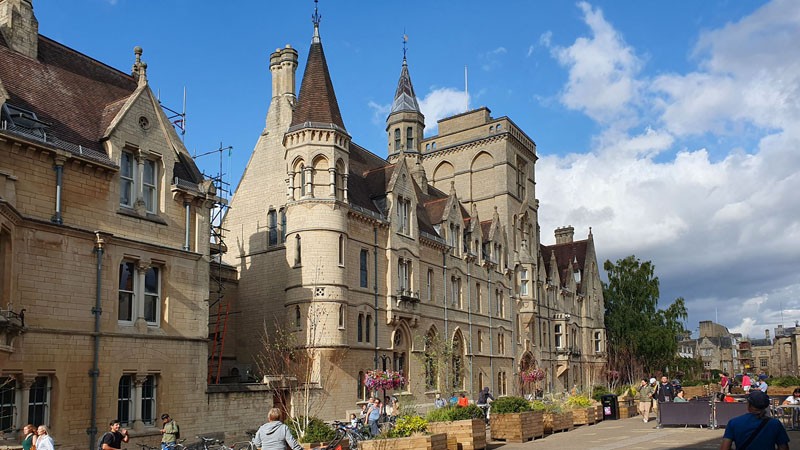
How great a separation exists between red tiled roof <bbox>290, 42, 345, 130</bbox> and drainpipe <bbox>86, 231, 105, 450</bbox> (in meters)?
14.3

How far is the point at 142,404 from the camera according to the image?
22.3 meters

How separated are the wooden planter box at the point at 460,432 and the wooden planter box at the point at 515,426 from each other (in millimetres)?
2777

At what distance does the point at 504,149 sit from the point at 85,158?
3947cm

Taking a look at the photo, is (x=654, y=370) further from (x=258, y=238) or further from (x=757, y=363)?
(x=757, y=363)

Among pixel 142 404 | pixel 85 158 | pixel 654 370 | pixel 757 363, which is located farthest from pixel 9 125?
pixel 757 363

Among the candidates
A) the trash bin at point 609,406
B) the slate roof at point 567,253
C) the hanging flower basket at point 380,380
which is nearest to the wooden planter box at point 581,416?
the trash bin at point 609,406

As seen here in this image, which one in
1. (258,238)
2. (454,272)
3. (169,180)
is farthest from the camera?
(454,272)

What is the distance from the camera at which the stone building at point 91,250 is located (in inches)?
750

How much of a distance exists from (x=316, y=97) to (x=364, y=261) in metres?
8.03

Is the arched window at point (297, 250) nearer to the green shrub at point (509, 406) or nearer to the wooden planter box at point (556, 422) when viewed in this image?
the green shrub at point (509, 406)

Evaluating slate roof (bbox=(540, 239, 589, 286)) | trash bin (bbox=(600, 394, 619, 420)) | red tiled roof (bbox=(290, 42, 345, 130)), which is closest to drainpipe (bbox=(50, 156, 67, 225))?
red tiled roof (bbox=(290, 42, 345, 130))

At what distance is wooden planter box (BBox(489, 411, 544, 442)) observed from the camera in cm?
2350

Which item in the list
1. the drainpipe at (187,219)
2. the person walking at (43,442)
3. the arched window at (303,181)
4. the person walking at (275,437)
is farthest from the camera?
the arched window at (303,181)

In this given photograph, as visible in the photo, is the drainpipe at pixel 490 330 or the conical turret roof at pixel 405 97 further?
the conical turret roof at pixel 405 97
